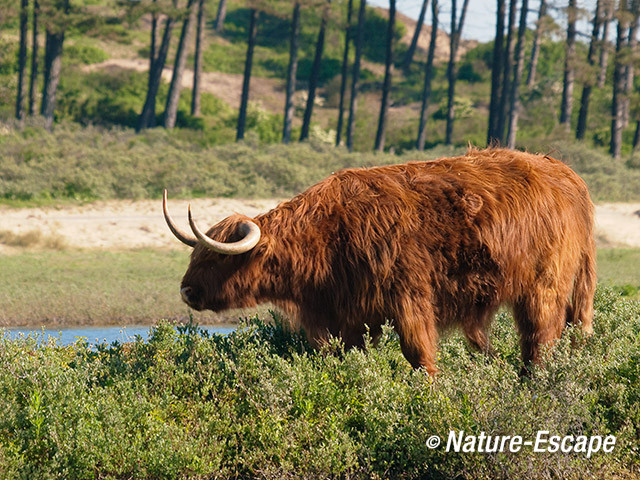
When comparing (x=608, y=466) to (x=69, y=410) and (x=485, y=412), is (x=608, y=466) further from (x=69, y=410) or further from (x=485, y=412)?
(x=69, y=410)

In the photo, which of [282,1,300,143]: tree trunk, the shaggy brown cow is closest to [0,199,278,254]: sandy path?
the shaggy brown cow

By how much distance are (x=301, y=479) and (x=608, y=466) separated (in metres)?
1.90

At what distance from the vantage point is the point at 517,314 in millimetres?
6262

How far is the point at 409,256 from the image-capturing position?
597 cm

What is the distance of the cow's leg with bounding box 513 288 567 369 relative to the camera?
615 centimetres

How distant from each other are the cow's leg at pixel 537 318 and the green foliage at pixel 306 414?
5.5 inches

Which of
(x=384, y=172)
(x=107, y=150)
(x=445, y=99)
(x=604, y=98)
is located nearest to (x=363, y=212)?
(x=384, y=172)

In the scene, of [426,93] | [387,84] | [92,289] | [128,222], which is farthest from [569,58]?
[92,289]

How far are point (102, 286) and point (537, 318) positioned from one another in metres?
9.15

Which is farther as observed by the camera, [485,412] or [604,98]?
[604,98]

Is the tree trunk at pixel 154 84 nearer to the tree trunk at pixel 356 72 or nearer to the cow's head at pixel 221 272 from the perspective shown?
the tree trunk at pixel 356 72

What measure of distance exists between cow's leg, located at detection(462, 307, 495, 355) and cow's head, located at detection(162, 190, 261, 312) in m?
1.55

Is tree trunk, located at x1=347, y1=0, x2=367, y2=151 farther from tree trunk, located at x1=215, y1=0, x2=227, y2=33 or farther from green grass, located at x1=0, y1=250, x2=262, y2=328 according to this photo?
tree trunk, located at x1=215, y1=0, x2=227, y2=33

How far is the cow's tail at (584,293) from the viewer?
6668 millimetres
